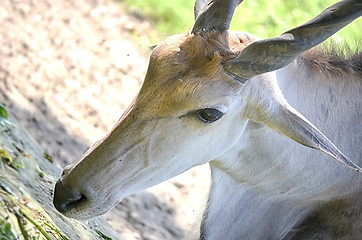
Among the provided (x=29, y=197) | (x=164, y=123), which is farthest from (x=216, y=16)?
(x=29, y=197)

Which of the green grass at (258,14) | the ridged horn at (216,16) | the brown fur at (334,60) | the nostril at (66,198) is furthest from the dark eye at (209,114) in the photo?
the green grass at (258,14)

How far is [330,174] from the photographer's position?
4871mm

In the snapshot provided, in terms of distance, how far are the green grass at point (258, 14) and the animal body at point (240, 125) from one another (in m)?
5.03

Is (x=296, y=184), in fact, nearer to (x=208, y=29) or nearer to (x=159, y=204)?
(x=208, y=29)

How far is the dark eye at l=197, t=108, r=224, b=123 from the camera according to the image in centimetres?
421

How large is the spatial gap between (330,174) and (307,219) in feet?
1.19

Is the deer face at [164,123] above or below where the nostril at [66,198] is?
above

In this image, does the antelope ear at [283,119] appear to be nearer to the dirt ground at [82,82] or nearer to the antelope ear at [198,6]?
the antelope ear at [198,6]

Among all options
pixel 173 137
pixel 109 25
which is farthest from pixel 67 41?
pixel 173 137

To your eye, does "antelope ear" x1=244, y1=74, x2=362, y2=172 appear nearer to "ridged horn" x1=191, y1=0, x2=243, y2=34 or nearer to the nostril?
"ridged horn" x1=191, y1=0, x2=243, y2=34

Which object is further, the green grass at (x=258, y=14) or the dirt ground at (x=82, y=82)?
the green grass at (x=258, y=14)

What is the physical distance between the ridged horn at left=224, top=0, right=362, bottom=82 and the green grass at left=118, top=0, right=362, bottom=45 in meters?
5.70

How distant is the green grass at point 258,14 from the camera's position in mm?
10109

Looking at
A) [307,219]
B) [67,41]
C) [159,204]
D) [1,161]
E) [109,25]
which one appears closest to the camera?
[1,161]
